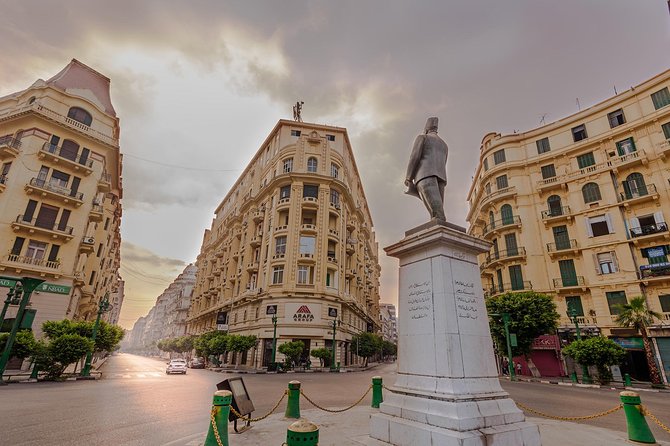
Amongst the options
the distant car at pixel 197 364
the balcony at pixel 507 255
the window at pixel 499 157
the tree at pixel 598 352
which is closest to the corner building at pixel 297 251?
the distant car at pixel 197 364

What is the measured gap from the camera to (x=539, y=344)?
28234 millimetres

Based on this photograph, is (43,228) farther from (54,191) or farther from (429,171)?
(429,171)

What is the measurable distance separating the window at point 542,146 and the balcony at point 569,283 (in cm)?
1299

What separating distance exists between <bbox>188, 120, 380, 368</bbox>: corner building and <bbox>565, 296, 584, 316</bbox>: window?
21.5 m

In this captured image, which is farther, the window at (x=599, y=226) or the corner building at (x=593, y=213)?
the window at (x=599, y=226)

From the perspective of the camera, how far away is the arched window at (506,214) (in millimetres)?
32500

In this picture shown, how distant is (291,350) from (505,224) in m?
24.6

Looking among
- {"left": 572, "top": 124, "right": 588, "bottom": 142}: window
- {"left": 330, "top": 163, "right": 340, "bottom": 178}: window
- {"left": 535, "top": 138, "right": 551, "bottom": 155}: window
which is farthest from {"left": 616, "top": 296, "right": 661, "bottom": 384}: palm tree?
{"left": 330, "top": 163, "right": 340, "bottom": 178}: window

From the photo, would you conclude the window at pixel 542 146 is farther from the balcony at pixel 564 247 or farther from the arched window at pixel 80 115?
the arched window at pixel 80 115

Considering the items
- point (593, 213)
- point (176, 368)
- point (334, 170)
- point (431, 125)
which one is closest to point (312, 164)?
point (334, 170)

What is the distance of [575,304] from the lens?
90.9 feet

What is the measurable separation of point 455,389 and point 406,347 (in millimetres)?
1103

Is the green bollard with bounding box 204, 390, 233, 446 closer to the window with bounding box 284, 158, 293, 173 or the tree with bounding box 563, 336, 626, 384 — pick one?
the tree with bounding box 563, 336, 626, 384

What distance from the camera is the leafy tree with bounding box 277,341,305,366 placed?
1171 inches
